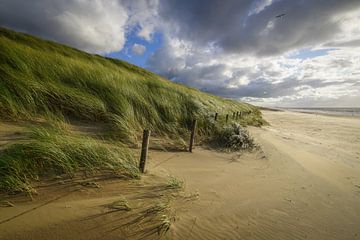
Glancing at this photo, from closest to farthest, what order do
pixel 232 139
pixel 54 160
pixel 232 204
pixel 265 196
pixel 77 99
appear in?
pixel 54 160
pixel 232 204
pixel 265 196
pixel 77 99
pixel 232 139

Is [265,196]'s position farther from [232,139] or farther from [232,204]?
[232,139]

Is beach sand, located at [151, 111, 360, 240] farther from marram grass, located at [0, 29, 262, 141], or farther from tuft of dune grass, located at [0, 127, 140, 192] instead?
marram grass, located at [0, 29, 262, 141]

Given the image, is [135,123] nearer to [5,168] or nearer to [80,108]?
[80,108]

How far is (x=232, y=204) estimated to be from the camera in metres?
4.07

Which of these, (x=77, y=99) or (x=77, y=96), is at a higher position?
(x=77, y=96)

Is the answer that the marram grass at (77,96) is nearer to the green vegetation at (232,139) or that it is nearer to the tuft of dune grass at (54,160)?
the green vegetation at (232,139)

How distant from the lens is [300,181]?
5.69 m

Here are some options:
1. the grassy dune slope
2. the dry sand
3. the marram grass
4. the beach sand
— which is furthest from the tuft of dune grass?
the marram grass

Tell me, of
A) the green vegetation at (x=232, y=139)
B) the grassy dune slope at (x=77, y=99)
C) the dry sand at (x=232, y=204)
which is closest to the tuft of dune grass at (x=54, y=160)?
the grassy dune slope at (x=77, y=99)

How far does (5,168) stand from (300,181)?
6.58m

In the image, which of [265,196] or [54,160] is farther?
[265,196]

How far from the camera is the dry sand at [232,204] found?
292 cm

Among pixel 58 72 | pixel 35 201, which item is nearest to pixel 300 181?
pixel 35 201

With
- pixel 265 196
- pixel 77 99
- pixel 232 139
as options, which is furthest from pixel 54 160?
pixel 232 139
